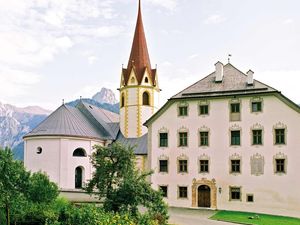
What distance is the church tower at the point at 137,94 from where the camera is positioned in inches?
2251

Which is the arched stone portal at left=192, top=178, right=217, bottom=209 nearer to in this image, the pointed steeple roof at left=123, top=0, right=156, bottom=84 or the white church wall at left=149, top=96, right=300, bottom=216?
the white church wall at left=149, top=96, right=300, bottom=216

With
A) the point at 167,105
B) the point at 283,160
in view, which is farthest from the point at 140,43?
the point at 283,160

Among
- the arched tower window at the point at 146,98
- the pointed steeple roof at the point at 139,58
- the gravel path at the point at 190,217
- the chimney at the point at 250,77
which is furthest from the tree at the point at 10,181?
the pointed steeple roof at the point at 139,58

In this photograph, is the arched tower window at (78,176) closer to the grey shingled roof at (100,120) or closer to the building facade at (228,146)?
the grey shingled roof at (100,120)

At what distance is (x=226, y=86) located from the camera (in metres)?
43.7

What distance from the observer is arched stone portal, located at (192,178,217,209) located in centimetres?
4259

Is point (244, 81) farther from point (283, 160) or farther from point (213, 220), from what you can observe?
point (213, 220)

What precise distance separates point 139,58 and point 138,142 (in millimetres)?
11329

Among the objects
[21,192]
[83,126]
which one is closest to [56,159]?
[83,126]

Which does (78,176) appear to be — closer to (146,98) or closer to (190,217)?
(146,98)

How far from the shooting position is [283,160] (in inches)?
1587

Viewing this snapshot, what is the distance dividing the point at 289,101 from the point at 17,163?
80.5ft

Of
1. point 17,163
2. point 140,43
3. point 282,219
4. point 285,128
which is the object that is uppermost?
point 140,43

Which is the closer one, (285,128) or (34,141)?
(285,128)
